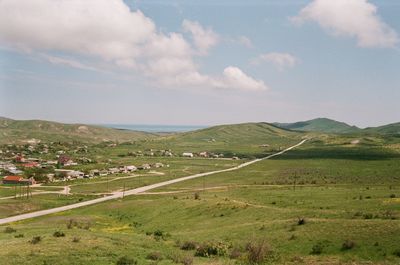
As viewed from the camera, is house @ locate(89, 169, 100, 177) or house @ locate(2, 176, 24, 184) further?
→ house @ locate(89, 169, 100, 177)

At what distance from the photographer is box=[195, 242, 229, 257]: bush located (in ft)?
108

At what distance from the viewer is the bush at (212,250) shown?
3300 cm

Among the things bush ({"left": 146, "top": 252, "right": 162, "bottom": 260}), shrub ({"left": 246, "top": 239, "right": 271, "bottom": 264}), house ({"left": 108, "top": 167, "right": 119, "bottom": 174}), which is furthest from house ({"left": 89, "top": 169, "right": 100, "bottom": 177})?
shrub ({"left": 246, "top": 239, "right": 271, "bottom": 264})

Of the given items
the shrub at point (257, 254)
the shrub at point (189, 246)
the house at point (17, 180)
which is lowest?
the house at point (17, 180)

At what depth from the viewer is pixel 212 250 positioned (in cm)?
3338

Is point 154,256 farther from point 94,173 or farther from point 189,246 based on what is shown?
point 94,173

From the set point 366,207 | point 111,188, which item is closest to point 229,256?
point 366,207

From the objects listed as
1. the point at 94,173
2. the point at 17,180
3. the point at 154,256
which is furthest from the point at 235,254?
the point at 94,173

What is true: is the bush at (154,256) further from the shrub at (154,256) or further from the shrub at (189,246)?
the shrub at (189,246)

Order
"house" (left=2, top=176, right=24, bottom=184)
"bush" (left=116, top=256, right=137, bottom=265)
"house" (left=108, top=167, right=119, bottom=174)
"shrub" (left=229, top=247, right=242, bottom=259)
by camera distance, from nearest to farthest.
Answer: "bush" (left=116, top=256, right=137, bottom=265)
"shrub" (left=229, top=247, right=242, bottom=259)
"house" (left=2, top=176, right=24, bottom=184)
"house" (left=108, top=167, right=119, bottom=174)

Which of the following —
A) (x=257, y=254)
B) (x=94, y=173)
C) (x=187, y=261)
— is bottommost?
(x=94, y=173)

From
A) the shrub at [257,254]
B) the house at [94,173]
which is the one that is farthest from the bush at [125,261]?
the house at [94,173]

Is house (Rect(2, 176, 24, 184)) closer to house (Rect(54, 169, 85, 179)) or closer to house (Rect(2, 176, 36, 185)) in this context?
house (Rect(2, 176, 36, 185))

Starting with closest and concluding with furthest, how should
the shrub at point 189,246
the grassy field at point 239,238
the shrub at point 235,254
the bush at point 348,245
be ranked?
the grassy field at point 239,238 < the shrub at point 235,254 < the bush at point 348,245 < the shrub at point 189,246
